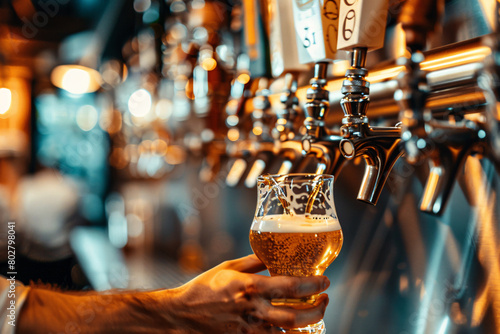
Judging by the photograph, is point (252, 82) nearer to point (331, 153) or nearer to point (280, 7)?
point (280, 7)

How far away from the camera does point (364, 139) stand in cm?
72

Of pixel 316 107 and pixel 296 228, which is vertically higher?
pixel 316 107

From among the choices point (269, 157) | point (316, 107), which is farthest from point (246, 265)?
point (269, 157)

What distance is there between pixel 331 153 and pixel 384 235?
0.29m

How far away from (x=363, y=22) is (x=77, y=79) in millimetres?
4724

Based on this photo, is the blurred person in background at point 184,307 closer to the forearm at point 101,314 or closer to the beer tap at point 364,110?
the forearm at point 101,314

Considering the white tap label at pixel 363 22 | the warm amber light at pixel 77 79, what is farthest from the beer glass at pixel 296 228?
the warm amber light at pixel 77 79

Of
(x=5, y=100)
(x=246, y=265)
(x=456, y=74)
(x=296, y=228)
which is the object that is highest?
(x=5, y=100)

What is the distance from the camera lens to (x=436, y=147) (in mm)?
764

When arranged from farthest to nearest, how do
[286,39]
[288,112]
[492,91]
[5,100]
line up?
[5,100], [288,112], [286,39], [492,91]

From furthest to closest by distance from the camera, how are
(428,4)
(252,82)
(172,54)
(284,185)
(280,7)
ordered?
(172,54)
(252,82)
(280,7)
(428,4)
(284,185)

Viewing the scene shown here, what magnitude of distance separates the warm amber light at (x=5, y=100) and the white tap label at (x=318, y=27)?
4.82 m

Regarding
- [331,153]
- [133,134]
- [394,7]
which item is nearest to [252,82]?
[394,7]

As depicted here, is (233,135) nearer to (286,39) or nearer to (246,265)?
(286,39)
